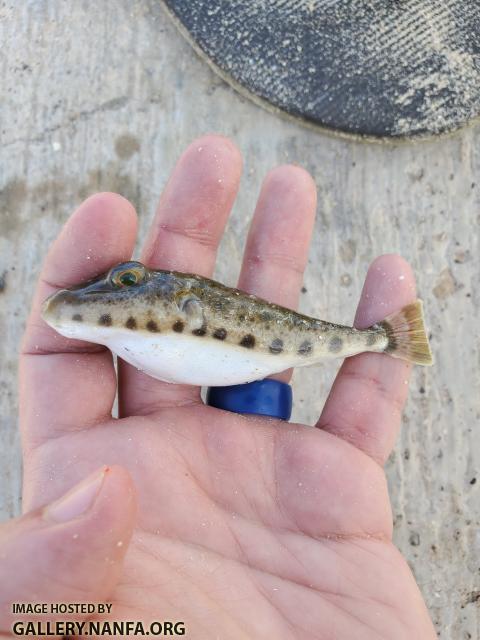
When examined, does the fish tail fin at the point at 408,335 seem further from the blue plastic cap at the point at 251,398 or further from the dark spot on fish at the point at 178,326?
the dark spot on fish at the point at 178,326

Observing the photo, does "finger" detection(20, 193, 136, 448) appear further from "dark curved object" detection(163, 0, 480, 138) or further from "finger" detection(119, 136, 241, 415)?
"dark curved object" detection(163, 0, 480, 138)

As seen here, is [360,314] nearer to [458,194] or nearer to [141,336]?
[141,336]

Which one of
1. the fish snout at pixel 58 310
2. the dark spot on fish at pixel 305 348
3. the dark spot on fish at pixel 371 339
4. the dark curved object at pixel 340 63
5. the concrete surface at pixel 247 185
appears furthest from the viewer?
the dark curved object at pixel 340 63

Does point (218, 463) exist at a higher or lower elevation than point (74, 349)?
lower

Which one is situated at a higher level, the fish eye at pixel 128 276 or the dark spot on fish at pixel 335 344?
the fish eye at pixel 128 276

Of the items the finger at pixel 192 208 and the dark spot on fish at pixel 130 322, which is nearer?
the dark spot on fish at pixel 130 322

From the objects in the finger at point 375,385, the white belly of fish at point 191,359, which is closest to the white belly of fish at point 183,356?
the white belly of fish at point 191,359

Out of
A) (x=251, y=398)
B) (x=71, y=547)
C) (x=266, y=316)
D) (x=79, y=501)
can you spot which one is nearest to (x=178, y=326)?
(x=266, y=316)

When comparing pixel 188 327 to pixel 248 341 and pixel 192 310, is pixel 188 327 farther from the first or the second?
pixel 248 341
